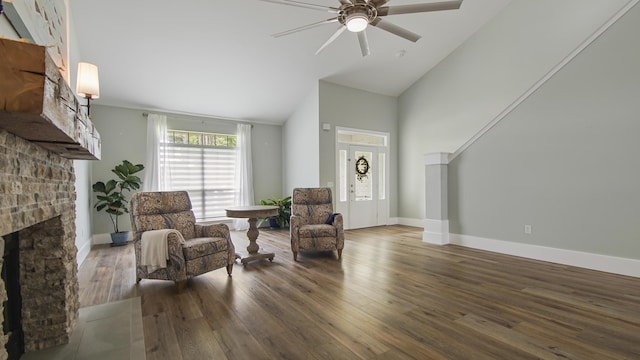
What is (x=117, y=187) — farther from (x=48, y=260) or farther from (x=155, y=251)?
(x=48, y=260)

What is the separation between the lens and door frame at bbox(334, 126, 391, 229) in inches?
248

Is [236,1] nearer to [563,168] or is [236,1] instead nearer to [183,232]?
[183,232]

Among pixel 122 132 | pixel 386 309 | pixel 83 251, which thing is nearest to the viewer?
pixel 386 309

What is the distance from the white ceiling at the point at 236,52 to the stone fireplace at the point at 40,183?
279 cm

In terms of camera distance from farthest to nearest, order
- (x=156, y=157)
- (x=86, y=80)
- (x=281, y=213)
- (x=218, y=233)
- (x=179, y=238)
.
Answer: (x=281, y=213)
(x=156, y=157)
(x=218, y=233)
(x=179, y=238)
(x=86, y=80)

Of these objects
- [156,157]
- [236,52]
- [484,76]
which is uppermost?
[236,52]

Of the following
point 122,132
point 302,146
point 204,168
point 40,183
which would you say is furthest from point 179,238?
point 302,146

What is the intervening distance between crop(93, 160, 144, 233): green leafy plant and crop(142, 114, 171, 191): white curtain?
0.28 m

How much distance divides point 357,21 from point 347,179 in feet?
13.4

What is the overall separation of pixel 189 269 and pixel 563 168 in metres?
4.74

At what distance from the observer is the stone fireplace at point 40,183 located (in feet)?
2.75

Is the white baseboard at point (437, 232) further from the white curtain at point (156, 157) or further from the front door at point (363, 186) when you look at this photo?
the white curtain at point (156, 157)

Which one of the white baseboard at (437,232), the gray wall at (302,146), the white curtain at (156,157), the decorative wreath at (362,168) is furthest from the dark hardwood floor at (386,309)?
the decorative wreath at (362,168)

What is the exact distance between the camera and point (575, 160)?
366 centimetres
